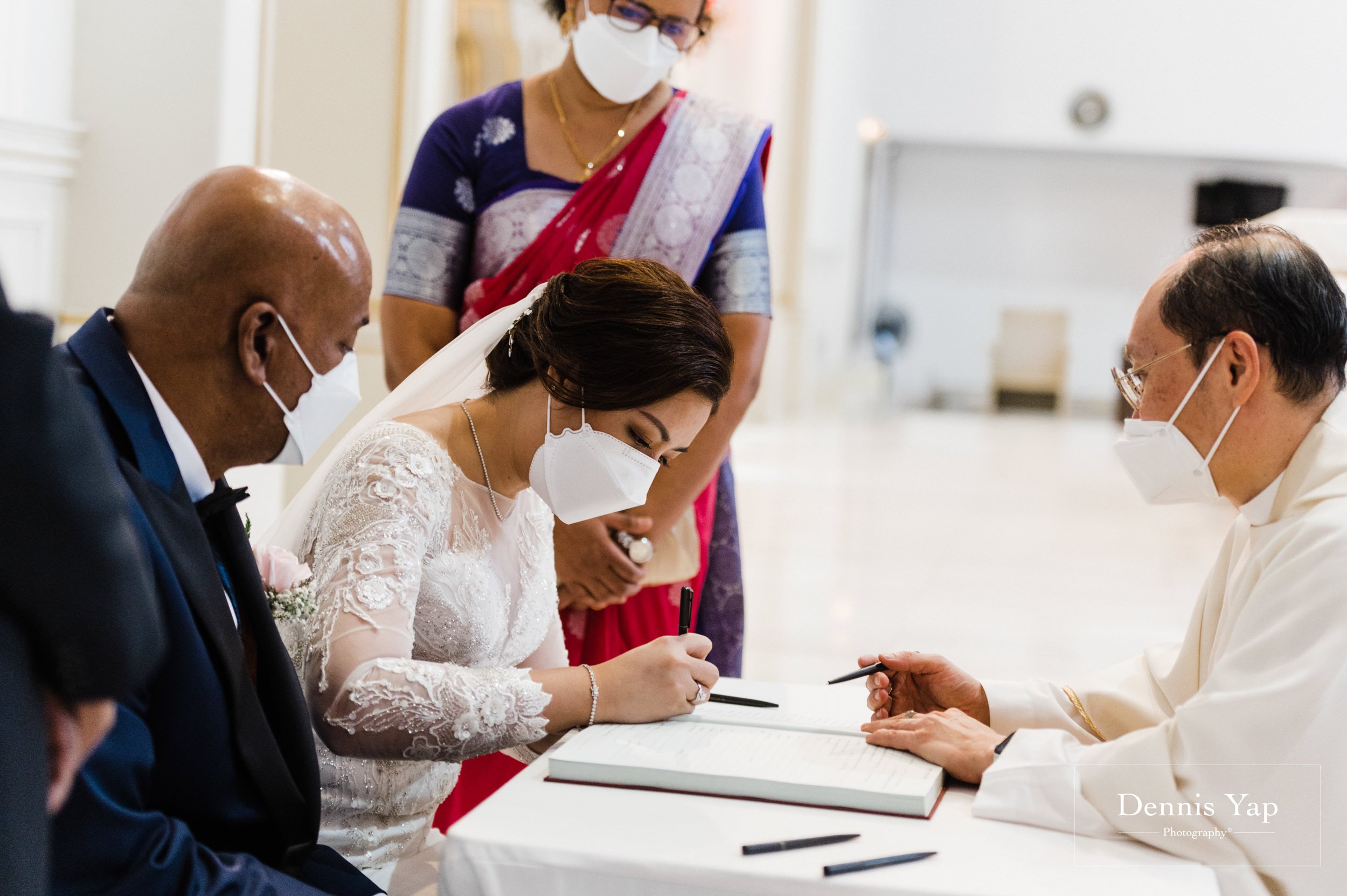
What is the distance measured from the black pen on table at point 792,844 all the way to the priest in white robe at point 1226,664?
0.22 meters

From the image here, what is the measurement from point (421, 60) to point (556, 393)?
2517 millimetres

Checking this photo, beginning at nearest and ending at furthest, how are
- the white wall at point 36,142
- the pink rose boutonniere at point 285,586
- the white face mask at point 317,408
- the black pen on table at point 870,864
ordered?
the black pen on table at point 870,864 < the white face mask at point 317,408 < the pink rose boutonniere at point 285,586 < the white wall at point 36,142

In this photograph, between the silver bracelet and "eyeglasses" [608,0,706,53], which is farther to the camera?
"eyeglasses" [608,0,706,53]

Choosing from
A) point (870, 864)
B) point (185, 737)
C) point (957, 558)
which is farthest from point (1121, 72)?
point (185, 737)

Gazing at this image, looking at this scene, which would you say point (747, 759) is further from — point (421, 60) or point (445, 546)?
point (421, 60)

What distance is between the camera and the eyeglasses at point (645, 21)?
2.45 m

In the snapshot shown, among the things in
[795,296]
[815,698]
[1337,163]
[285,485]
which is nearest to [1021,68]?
[1337,163]

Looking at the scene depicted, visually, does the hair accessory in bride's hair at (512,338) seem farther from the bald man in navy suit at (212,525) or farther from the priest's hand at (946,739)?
the priest's hand at (946,739)

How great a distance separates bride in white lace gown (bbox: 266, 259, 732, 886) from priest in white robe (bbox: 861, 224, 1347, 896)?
46cm

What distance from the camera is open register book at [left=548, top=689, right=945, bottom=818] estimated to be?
1439 mm

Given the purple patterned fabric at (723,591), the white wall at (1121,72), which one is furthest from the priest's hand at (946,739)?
the white wall at (1121,72)

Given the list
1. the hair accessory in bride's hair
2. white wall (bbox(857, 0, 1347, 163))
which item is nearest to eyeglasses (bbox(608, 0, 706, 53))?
the hair accessory in bride's hair

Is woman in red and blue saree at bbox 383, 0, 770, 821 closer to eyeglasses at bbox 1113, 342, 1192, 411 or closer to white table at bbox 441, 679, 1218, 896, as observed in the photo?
eyeglasses at bbox 1113, 342, 1192, 411

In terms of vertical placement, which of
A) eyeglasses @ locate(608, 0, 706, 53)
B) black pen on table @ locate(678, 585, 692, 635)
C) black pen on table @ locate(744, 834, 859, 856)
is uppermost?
eyeglasses @ locate(608, 0, 706, 53)
